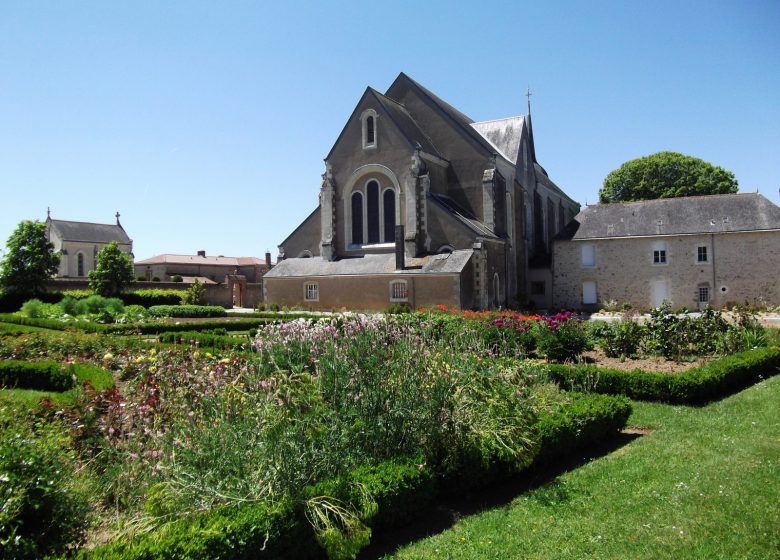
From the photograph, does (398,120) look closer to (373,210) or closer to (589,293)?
(373,210)

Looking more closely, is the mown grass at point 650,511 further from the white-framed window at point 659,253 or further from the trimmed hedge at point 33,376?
the white-framed window at point 659,253

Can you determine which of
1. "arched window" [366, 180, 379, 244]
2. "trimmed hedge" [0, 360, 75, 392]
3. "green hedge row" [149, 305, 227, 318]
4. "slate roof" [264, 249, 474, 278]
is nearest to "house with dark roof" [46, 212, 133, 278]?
"green hedge row" [149, 305, 227, 318]

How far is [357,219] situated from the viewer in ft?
105

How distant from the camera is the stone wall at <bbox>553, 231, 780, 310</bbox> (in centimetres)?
2791

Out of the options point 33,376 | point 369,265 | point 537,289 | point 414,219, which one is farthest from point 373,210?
point 33,376

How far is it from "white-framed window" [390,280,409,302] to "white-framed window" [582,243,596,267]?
11367 millimetres

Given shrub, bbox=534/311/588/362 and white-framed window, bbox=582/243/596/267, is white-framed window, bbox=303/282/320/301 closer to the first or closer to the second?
white-framed window, bbox=582/243/596/267

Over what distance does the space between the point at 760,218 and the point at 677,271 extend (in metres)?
4.67

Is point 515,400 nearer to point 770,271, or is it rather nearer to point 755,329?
point 755,329

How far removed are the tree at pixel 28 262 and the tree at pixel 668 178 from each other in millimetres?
43172

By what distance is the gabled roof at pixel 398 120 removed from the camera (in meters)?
29.7

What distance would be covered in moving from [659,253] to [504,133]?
11805 mm

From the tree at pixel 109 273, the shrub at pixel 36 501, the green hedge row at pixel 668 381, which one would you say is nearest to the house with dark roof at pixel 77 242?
the tree at pixel 109 273

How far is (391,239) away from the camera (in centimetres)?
3064
